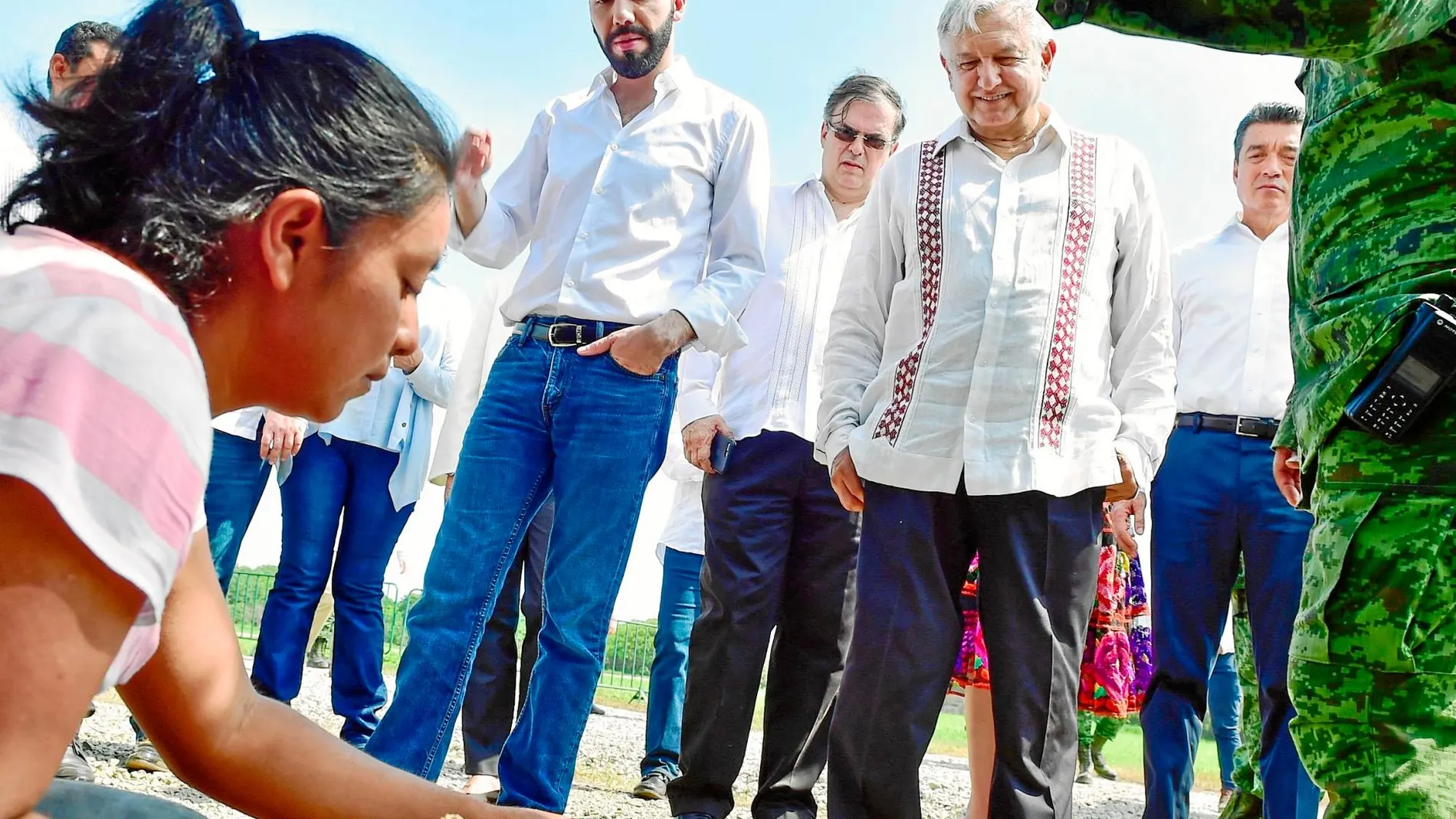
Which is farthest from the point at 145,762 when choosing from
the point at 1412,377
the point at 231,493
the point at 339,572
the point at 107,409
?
the point at 1412,377

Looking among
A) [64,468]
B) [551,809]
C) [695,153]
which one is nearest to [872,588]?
[551,809]

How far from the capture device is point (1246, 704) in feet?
13.7

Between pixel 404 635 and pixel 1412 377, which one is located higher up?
pixel 1412 377

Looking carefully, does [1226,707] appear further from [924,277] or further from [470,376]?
[470,376]

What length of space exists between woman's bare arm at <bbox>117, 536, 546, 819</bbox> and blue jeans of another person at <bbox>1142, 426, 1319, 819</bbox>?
288 centimetres

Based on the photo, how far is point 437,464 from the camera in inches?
210

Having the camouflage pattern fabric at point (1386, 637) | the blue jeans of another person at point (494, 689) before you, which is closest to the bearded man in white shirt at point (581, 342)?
the blue jeans of another person at point (494, 689)

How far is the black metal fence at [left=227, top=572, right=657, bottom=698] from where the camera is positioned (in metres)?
13.3

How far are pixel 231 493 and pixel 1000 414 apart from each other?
112 inches

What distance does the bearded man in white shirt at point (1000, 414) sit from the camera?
10.2ft

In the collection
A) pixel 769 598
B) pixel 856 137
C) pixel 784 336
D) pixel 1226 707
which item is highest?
pixel 856 137

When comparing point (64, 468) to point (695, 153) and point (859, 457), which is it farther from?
point (695, 153)

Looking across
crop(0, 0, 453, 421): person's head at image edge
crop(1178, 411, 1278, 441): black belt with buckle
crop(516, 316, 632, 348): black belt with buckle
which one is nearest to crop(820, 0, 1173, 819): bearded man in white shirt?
crop(516, 316, 632, 348): black belt with buckle

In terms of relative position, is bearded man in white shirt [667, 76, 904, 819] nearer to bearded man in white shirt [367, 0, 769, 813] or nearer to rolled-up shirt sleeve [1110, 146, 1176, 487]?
bearded man in white shirt [367, 0, 769, 813]
